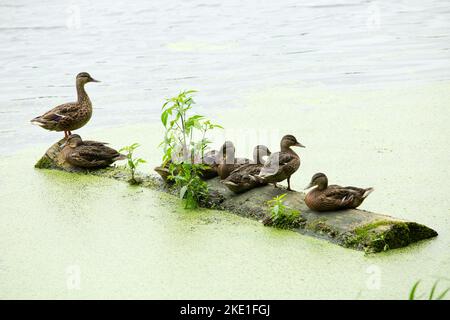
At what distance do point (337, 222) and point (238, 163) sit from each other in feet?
3.11

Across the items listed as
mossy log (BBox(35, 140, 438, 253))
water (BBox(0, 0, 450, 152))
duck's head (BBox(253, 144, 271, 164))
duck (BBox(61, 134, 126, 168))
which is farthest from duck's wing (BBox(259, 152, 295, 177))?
water (BBox(0, 0, 450, 152))

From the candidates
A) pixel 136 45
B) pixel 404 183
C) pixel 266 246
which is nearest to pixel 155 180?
pixel 266 246

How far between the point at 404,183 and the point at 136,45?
6.88 meters

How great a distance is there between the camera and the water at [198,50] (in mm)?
7957

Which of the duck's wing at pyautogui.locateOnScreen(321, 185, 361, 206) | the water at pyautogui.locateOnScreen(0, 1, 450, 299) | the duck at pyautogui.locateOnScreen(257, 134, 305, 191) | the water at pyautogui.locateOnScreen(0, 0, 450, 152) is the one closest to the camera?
the water at pyautogui.locateOnScreen(0, 1, 450, 299)

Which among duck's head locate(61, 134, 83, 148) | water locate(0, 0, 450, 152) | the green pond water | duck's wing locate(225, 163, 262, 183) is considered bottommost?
the green pond water

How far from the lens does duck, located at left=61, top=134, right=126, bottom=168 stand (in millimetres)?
5262

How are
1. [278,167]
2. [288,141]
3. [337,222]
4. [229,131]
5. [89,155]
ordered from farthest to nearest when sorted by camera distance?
[229,131] < [89,155] < [288,141] < [278,167] < [337,222]

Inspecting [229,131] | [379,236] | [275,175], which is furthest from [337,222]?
[229,131]

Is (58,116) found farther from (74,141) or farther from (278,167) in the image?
(278,167)

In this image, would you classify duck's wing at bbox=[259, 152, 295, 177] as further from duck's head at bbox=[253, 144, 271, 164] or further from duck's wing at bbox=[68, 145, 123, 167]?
duck's wing at bbox=[68, 145, 123, 167]

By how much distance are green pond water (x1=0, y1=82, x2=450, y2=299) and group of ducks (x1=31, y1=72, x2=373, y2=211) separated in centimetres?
19

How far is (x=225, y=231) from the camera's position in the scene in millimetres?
4055

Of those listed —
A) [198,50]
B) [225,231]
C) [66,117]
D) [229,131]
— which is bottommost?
[225,231]
